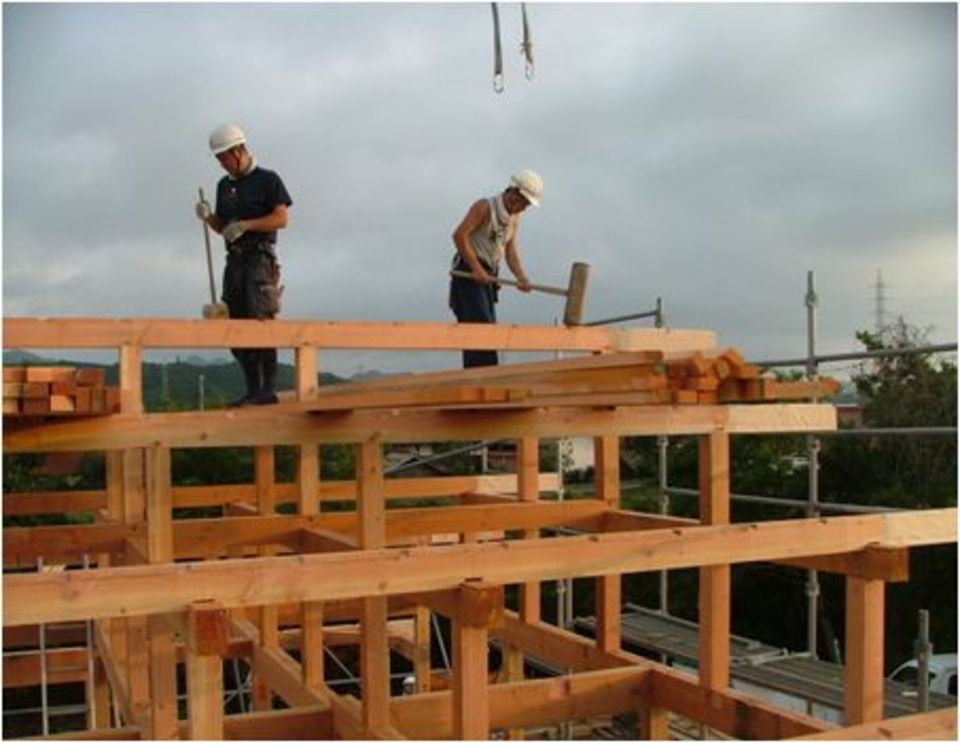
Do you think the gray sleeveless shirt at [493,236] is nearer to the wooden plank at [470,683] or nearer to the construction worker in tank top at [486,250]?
the construction worker in tank top at [486,250]

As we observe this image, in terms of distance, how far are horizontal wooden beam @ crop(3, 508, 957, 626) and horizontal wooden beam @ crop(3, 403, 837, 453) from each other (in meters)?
0.58

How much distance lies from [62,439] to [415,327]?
6.56 ft

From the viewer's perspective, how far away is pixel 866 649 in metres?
4.65

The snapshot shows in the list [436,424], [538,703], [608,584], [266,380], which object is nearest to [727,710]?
[538,703]

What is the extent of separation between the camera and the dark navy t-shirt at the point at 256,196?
6113mm

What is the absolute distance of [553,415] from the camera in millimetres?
4988

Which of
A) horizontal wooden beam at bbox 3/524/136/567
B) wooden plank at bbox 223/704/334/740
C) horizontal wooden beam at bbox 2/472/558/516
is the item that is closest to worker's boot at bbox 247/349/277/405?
horizontal wooden beam at bbox 3/524/136/567

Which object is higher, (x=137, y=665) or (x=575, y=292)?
(x=575, y=292)

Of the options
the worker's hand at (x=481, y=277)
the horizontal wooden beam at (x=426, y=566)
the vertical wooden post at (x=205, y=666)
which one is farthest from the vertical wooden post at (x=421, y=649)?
the vertical wooden post at (x=205, y=666)

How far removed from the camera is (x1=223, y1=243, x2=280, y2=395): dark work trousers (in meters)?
6.15

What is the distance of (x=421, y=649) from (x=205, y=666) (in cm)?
665

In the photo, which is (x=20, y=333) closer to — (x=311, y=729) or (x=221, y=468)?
(x=311, y=729)

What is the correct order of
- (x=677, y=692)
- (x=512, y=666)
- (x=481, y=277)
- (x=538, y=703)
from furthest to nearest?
(x=512, y=666), (x=481, y=277), (x=677, y=692), (x=538, y=703)

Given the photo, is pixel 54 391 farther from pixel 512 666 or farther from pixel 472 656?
pixel 512 666
